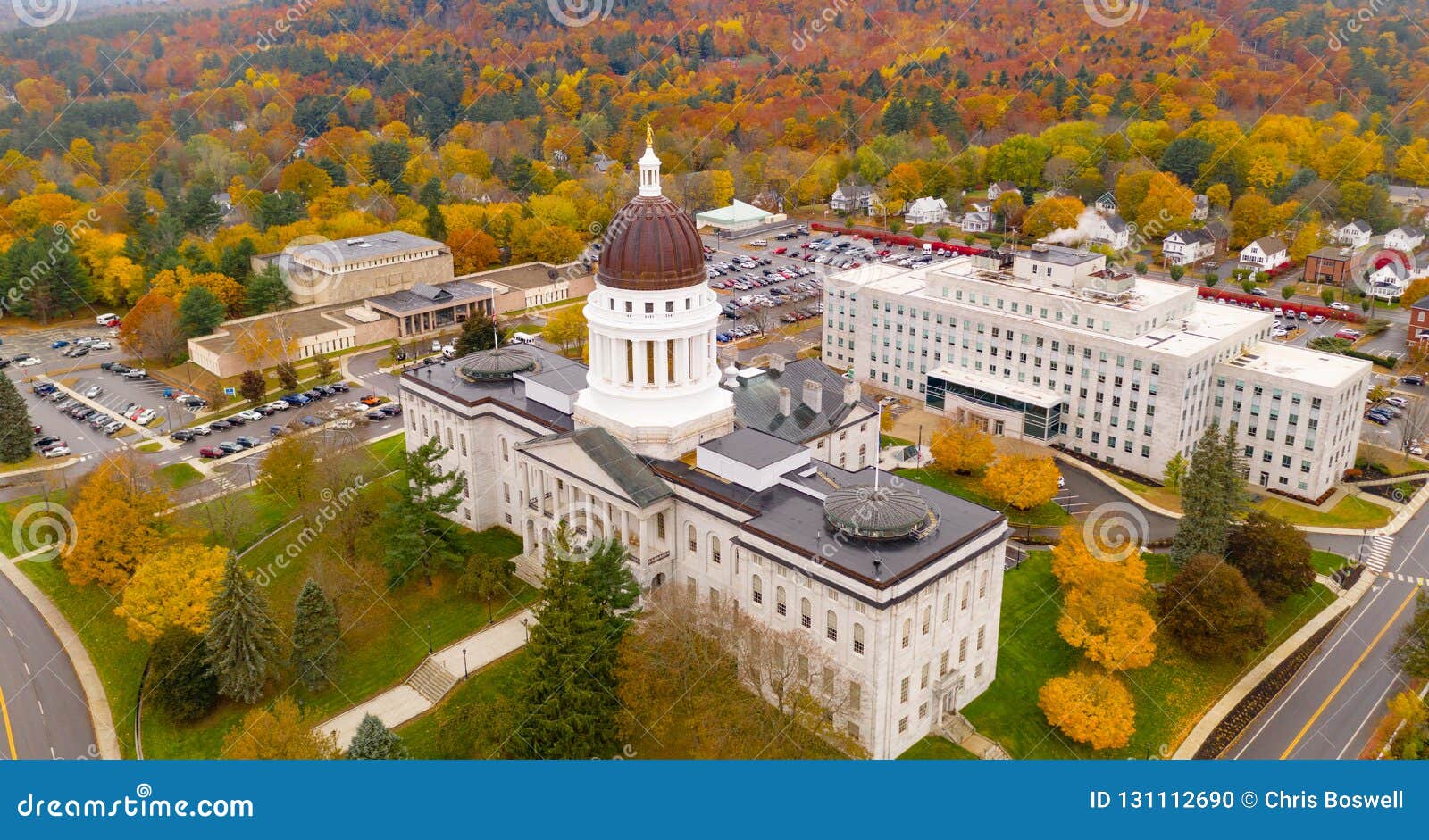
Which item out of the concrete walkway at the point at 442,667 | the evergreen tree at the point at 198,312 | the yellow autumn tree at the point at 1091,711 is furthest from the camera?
the evergreen tree at the point at 198,312

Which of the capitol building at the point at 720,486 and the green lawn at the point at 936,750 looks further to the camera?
the green lawn at the point at 936,750

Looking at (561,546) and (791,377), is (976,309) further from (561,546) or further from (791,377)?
(561,546)

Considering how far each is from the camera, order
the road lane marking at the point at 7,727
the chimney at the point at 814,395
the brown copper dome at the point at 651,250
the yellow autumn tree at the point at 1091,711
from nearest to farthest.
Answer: the yellow autumn tree at the point at 1091,711, the road lane marking at the point at 7,727, the brown copper dome at the point at 651,250, the chimney at the point at 814,395

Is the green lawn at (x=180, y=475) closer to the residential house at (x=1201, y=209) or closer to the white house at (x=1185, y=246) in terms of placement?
the white house at (x=1185, y=246)

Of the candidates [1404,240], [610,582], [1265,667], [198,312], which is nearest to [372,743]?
[610,582]

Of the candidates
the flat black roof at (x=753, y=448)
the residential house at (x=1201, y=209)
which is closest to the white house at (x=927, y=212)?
the residential house at (x=1201, y=209)

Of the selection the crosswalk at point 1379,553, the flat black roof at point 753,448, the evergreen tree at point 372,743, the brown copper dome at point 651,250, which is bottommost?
the crosswalk at point 1379,553

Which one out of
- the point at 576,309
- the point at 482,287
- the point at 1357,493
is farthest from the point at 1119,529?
the point at 482,287
